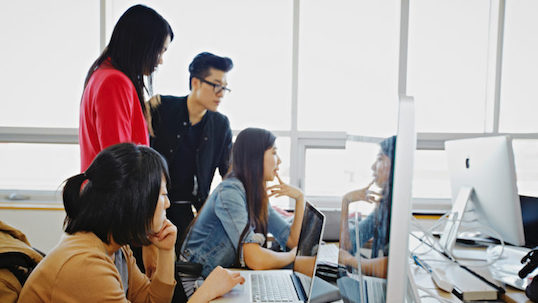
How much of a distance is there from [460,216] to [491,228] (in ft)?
0.36

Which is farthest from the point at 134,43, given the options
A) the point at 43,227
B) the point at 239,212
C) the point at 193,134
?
the point at 43,227

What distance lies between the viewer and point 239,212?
5.54 ft

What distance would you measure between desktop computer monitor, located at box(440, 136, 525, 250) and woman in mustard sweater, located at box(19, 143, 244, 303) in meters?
0.92

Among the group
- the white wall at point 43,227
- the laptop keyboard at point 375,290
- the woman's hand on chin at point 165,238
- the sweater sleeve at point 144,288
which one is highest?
the laptop keyboard at point 375,290

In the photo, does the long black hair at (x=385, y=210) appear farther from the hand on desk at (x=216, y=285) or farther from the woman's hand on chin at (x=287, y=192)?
the woman's hand on chin at (x=287, y=192)

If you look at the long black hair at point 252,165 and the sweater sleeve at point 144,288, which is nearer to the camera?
the sweater sleeve at point 144,288

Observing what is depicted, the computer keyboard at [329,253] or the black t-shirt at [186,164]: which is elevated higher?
the black t-shirt at [186,164]

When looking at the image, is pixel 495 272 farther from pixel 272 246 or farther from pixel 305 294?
pixel 272 246

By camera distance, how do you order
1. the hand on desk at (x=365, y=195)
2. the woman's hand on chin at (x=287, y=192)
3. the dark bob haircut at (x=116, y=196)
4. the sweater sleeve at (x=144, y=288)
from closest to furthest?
the hand on desk at (x=365, y=195)
the dark bob haircut at (x=116, y=196)
the sweater sleeve at (x=144, y=288)
the woman's hand on chin at (x=287, y=192)

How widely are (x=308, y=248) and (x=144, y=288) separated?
24.3 inches

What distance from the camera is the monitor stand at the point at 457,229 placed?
4.73ft

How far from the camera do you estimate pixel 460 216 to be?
145cm

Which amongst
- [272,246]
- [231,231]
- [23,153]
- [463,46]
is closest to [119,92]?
[231,231]

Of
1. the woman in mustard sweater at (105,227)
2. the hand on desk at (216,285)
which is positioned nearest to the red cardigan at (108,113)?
the woman in mustard sweater at (105,227)
